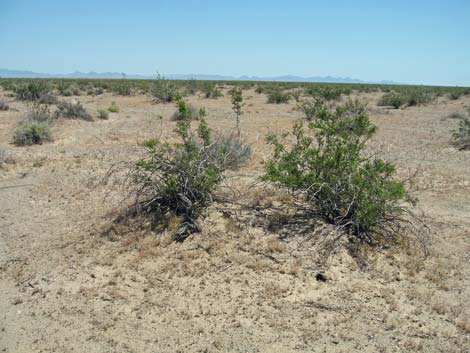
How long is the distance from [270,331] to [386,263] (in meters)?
1.98

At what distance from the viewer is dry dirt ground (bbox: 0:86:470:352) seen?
409 cm

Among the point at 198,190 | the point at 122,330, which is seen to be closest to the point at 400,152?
the point at 198,190

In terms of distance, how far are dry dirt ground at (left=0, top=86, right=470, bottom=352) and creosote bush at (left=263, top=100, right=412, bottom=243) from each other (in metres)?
0.42

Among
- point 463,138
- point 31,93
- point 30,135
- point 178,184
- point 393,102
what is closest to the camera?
point 178,184

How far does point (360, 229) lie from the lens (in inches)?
231

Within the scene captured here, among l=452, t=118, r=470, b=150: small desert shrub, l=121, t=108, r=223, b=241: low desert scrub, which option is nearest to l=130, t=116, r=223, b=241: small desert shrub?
l=121, t=108, r=223, b=241: low desert scrub

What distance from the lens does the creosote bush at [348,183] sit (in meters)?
5.60

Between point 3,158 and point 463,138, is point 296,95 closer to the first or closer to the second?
point 463,138

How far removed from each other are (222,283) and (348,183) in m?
2.30

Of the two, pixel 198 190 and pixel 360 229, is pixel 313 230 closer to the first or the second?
pixel 360 229

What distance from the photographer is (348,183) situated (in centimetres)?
581

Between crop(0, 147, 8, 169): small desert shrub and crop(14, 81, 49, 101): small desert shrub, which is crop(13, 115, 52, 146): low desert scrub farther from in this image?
crop(14, 81, 49, 101): small desert shrub

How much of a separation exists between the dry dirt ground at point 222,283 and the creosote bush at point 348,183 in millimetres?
415

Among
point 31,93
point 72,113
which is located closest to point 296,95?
point 31,93
